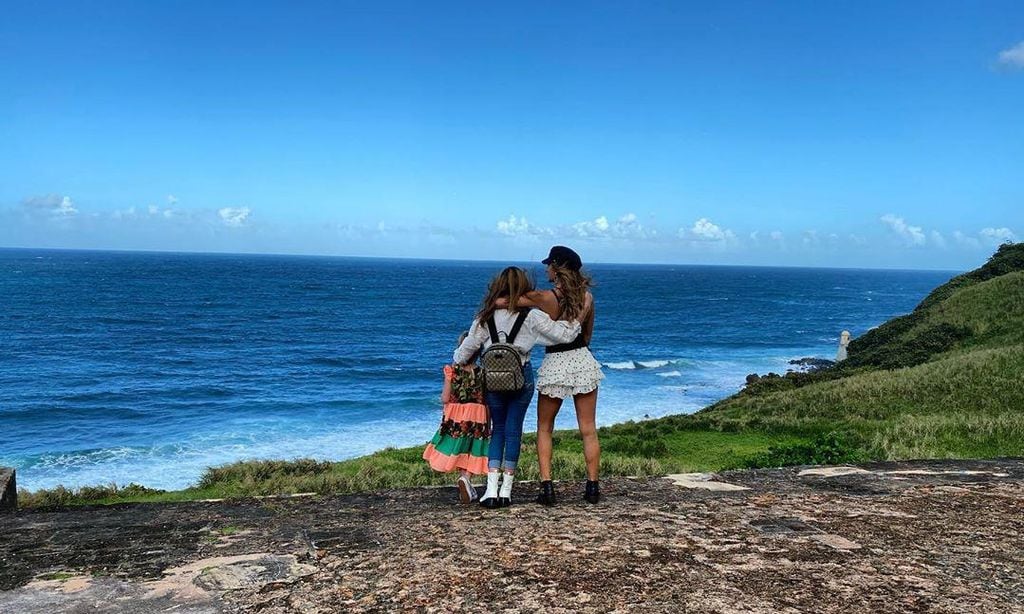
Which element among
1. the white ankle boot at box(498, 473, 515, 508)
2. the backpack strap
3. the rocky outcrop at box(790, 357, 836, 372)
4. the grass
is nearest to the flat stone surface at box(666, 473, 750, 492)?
the white ankle boot at box(498, 473, 515, 508)

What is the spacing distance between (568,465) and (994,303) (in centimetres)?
2876

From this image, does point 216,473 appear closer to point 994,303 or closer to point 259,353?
point 994,303

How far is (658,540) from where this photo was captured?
4.41 metres

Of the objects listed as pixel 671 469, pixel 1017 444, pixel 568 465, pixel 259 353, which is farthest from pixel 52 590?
pixel 259 353

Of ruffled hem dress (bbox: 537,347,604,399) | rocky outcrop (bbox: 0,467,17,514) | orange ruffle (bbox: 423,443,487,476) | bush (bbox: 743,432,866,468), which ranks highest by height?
ruffled hem dress (bbox: 537,347,604,399)

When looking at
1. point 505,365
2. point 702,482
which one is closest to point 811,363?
point 702,482

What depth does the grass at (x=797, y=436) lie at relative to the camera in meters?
11.0

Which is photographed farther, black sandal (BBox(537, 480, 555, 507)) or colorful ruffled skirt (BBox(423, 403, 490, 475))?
colorful ruffled skirt (BBox(423, 403, 490, 475))

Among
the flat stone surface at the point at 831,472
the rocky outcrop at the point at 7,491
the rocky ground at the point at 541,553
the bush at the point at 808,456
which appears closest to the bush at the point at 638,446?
the bush at the point at 808,456

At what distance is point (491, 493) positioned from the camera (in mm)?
5379

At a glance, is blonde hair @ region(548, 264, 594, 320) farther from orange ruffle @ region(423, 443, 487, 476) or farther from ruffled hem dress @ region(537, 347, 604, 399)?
orange ruffle @ region(423, 443, 487, 476)

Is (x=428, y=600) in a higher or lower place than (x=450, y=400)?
lower

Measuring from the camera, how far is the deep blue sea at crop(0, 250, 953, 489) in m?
24.1

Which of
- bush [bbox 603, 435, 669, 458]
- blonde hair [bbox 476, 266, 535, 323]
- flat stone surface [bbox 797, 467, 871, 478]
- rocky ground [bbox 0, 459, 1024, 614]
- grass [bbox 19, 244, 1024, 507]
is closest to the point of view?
rocky ground [bbox 0, 459, 1024, 614]
